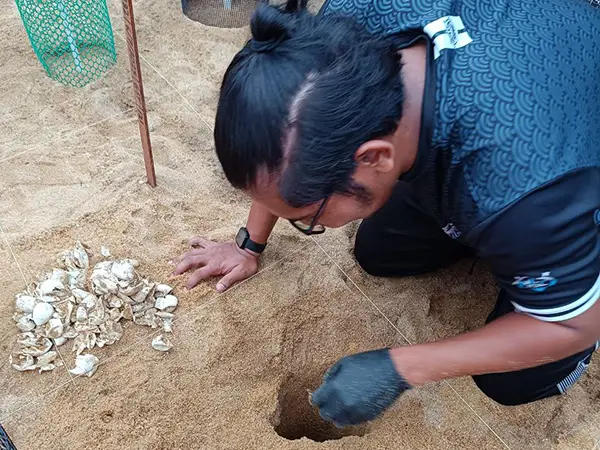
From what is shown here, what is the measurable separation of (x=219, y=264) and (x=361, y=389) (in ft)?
2.00

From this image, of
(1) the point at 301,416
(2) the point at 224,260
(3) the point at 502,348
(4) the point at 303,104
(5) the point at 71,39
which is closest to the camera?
(4) the point at 303,104

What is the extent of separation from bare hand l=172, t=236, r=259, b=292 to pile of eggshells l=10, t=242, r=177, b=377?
0.08 metres

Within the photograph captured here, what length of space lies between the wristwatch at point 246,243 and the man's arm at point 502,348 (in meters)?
0.57

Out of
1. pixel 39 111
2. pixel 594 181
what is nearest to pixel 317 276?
pixel 594 181

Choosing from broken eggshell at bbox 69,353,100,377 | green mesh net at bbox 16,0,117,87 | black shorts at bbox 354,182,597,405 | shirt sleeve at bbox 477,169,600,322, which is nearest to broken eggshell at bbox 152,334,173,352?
broken eggshell at bbox 69,353,100,377

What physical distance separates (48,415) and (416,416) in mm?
833

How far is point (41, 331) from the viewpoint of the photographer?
1.41m

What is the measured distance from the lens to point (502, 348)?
1.03 m

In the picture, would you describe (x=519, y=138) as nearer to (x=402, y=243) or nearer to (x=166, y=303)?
(x=402, y=243)

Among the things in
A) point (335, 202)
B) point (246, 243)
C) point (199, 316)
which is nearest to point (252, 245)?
point (246, 243)

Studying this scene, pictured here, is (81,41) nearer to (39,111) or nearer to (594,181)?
(39,111)

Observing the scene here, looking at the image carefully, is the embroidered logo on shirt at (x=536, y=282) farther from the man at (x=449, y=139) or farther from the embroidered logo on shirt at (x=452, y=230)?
the embroidered logo on shirt at (x=452, y=230)

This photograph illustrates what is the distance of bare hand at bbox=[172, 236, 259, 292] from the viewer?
5.03ft

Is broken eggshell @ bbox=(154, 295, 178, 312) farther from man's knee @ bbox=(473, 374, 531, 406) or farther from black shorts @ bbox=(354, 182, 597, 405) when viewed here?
man's knee @ bbox=(473, 374, 531, 406)
